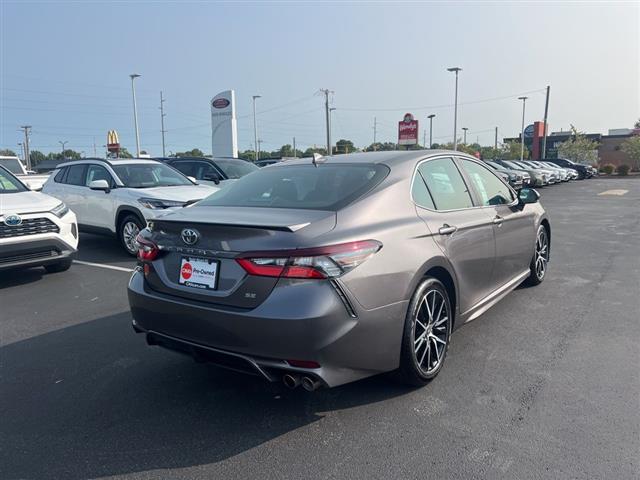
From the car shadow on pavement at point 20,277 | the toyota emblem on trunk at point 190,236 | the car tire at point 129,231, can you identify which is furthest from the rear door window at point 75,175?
the toyota emblem on trunk at point 190,236

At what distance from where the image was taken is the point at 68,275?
7105mm

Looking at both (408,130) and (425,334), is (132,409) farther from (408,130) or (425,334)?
(408,130)

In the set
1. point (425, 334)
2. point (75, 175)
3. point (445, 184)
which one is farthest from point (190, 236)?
point (75, 175)

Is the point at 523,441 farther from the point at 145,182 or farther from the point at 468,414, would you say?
the point at 145,182

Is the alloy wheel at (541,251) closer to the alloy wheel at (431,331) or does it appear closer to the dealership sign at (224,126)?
the alloy wheel at (431,331)

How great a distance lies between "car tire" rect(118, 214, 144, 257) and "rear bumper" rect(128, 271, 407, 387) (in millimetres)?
5538

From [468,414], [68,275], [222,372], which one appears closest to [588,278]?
[468,414]

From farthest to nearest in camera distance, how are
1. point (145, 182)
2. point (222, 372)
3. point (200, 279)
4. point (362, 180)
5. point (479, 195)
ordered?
point (145, 182) < point (479, 195) < point (222, 372) < point (362, 180) < point (200, 279)

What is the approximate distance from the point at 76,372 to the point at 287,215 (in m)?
2.13

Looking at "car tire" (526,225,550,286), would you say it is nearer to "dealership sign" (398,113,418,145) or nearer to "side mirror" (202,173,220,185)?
"side mirror" (202,173,220,185)

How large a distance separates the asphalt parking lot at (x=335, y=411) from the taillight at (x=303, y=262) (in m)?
0.97

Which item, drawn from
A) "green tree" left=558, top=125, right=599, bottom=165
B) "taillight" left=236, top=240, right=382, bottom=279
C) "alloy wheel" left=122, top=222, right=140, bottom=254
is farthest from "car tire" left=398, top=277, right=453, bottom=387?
"green tree" left=558, top=125, right=599, bottom=165

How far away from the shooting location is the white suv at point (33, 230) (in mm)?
6121

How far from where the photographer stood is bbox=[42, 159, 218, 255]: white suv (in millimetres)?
8188
